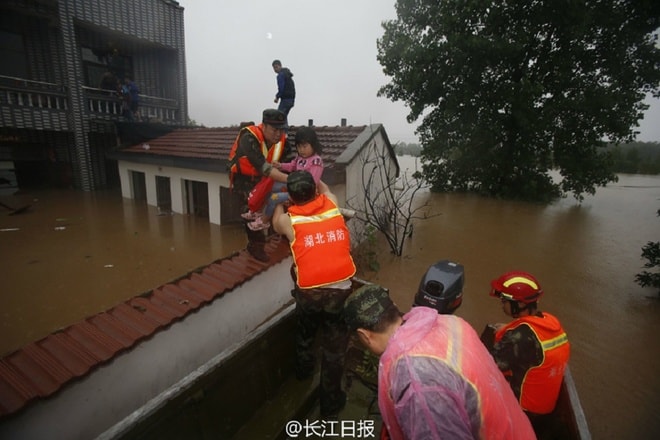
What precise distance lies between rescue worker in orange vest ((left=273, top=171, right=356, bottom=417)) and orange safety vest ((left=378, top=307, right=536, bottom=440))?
1.13 metres

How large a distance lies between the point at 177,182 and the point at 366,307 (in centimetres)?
983

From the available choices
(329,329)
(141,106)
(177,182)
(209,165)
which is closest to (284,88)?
(209,165)

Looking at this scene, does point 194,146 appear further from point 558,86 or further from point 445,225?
point 558,86

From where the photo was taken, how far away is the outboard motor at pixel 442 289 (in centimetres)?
292

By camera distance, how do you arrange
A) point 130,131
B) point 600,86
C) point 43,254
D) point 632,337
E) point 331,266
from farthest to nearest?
point 600,86 < point 130,131 < point 43,254 < point 632,337 < point 331,266

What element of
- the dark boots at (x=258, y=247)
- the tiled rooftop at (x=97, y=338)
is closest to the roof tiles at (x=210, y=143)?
the dark boots at (x=258, y=247)

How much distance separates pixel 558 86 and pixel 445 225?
28.8ft

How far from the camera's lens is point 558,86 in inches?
516

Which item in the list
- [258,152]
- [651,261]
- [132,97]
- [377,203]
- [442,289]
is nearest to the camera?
[442,289]

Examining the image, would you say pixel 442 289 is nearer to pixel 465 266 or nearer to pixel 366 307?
pixel 366 307

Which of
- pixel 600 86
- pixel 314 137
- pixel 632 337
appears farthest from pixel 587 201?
pixel 314 137

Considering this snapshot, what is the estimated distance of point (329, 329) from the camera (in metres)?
2.57

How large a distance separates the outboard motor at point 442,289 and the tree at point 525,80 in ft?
40.7

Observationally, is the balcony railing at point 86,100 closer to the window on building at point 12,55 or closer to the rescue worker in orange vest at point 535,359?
the window on building at point 12,55
